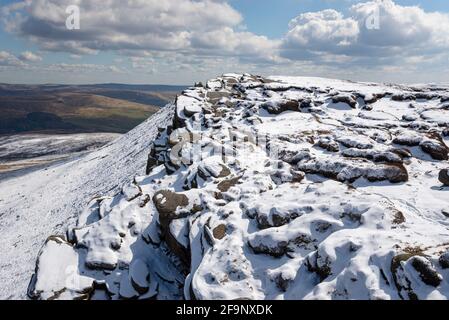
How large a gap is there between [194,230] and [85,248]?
660cm

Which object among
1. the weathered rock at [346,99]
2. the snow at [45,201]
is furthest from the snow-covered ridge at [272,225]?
the weathered rock at [346,99]

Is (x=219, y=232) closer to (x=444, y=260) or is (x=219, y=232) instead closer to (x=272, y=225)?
(x=272, y=225)

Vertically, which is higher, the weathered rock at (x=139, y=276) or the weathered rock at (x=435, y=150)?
the weathered rock at (x=435, y=150)

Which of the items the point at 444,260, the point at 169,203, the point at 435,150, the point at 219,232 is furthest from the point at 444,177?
the point at 169,203

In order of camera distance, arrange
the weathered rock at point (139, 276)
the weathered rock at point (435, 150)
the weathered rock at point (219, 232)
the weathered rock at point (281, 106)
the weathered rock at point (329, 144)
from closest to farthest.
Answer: the weathered rock at point (219, 232) < the weathered rock at point (139, 276) < the weathered rock at point (435, 150) < the weathered rock at point (329, 144) < the weathered rock at point (281, 106)

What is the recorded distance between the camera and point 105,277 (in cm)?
1630

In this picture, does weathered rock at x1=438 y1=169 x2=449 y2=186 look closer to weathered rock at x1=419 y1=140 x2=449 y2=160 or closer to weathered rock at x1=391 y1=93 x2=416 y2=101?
weathered rock at x1=419 y1=140 x2=449 y2=160

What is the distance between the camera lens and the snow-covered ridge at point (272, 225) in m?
11.6

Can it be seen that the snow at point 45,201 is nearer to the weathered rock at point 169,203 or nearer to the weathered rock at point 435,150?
the weathered rock at point 169,203

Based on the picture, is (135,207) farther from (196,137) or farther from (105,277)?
(196,137)

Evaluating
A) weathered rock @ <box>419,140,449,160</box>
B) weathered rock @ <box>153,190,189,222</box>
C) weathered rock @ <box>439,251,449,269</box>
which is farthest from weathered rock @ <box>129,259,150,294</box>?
weathered rock @ <box>419,140,449,160</box>

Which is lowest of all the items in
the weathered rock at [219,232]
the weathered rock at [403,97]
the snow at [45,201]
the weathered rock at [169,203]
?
the snow at [45,201]

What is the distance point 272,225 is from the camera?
15000 mm

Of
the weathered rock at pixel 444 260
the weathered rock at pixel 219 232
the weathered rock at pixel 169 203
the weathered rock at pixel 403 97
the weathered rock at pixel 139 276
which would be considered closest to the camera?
the weathered rock at pixel 444 260
